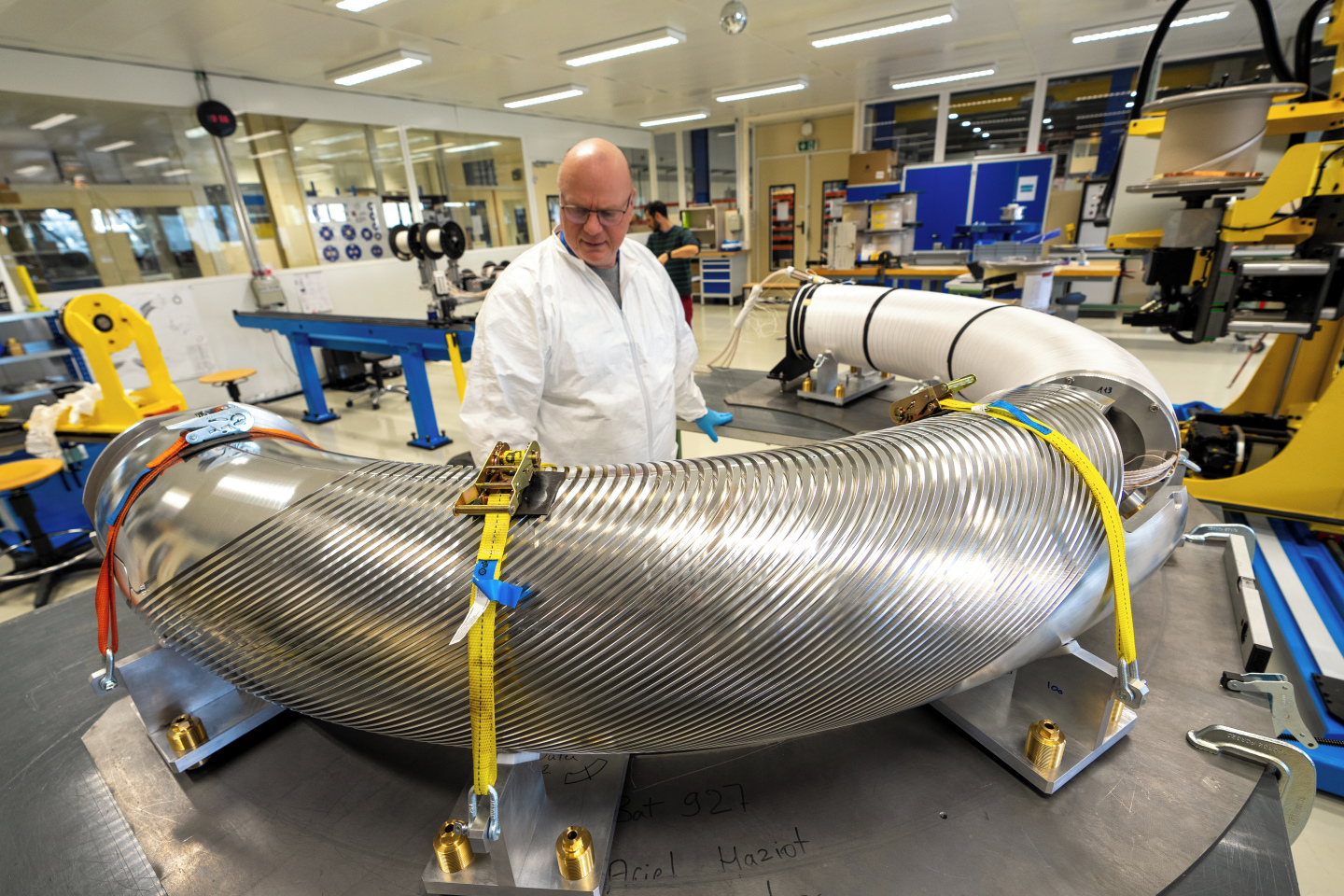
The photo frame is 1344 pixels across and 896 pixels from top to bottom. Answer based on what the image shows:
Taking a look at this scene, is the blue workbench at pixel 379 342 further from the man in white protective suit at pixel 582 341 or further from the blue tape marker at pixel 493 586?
the blue tape marker at pixel 493 586

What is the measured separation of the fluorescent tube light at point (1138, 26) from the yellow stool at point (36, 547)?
7160 millimetres

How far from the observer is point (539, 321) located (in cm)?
122

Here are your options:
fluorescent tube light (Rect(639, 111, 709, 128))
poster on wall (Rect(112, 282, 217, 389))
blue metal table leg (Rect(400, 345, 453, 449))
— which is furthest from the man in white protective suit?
fluorescent tube light (Rect(639, 111, 709, 128))

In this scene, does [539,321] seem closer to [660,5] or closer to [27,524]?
[27,524]

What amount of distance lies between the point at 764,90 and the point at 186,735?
7362mm

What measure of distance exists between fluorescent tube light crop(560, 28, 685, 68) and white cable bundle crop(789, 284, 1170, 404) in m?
3.25

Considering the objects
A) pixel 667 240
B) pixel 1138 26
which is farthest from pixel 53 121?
pixel 1138 26

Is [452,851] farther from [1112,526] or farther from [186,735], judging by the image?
[1112,526]

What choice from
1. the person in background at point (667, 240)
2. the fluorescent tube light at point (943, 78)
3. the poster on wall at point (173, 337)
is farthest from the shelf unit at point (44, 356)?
the fluorescent tube light at point (943, 78)

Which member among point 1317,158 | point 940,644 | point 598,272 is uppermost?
point 1317,158

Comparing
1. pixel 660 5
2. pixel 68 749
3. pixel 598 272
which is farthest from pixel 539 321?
A: pixel 660 5

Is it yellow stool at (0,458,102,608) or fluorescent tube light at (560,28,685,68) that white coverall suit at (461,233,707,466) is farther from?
fluorescent tube light at (560,28,685,68)

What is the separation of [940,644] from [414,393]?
11.4ft

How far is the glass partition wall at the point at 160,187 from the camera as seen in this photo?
3.80 metres
